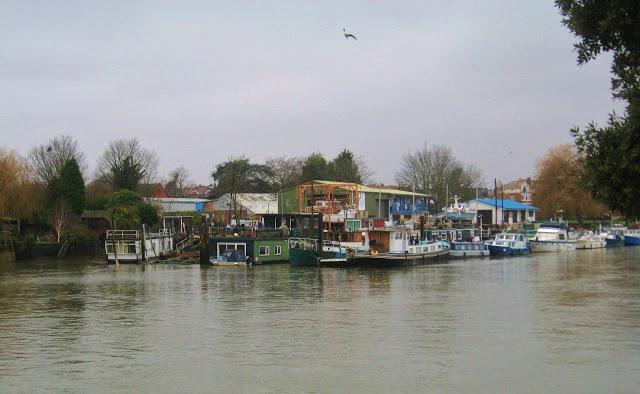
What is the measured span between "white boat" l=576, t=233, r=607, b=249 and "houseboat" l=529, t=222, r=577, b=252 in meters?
1.15

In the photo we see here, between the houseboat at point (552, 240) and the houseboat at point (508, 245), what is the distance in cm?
333

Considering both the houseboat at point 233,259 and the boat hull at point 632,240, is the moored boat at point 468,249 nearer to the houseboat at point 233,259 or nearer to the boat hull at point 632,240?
the houseboat at point 233,259

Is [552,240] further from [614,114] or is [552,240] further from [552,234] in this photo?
[614,114]

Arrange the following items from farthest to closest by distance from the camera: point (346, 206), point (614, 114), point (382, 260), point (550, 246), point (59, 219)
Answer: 1. point (550, 246)
2. point (59, 219)
3. point (346, 206)
4. point (382, 260)
5. point (614, 114)

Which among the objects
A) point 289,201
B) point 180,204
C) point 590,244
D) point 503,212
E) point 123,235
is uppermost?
point 180,204

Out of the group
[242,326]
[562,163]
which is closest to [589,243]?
[562,163]

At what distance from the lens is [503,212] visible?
9681cm

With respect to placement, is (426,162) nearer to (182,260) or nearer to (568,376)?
(182,260)

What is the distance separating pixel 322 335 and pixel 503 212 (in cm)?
7886

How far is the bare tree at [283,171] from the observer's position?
336 ft

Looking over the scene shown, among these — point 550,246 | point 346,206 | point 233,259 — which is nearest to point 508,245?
point 550,246

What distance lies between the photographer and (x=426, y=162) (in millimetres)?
99125

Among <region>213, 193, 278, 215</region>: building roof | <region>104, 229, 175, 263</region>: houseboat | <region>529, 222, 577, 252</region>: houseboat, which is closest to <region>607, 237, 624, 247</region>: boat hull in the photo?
<region>529, 222, 577, 252</region>: houseboat

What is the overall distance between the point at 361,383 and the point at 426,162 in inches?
3331
